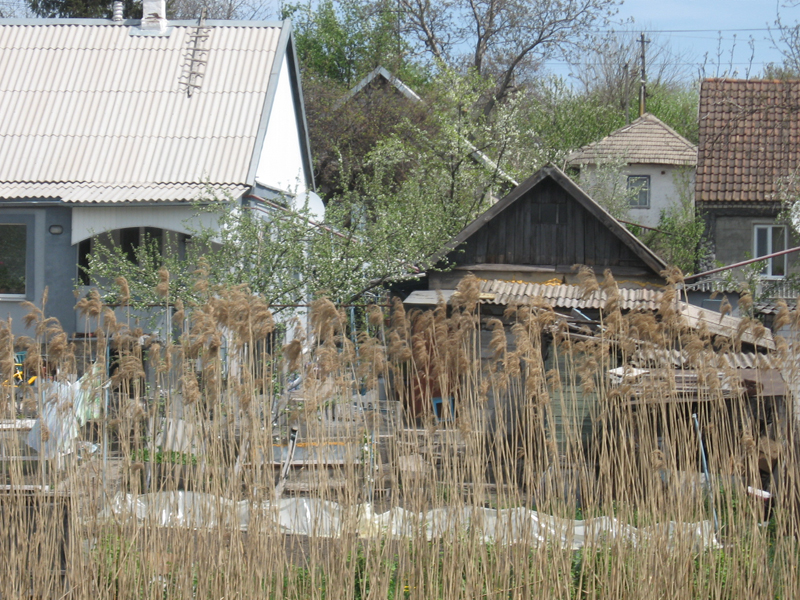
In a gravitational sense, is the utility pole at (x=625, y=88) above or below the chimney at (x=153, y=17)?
above

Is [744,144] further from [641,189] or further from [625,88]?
[625,88]

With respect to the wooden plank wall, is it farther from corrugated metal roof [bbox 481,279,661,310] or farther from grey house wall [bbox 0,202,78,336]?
grey house wall [bbox 0,202,78,336]

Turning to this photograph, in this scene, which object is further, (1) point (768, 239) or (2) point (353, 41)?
(2) point (353, 41)

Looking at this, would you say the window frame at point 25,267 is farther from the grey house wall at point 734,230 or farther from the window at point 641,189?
the window at point 641,189

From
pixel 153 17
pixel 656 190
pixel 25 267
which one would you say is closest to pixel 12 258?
pixel 25 267

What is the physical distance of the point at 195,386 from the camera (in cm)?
421

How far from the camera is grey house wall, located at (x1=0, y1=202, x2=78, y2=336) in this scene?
43.2 ft

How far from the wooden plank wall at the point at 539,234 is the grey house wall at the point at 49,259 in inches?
243

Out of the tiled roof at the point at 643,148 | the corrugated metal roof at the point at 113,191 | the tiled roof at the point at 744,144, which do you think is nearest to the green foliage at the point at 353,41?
the tiled roof at the point at 643,148

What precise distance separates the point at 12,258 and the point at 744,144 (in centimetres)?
1538

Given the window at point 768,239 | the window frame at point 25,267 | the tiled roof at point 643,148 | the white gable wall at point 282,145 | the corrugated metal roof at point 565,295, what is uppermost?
the tiled roof at point 643,148

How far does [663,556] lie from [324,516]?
1743 millimetres

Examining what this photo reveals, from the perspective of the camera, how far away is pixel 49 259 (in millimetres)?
13219

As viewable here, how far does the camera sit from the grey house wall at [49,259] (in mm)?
13172
